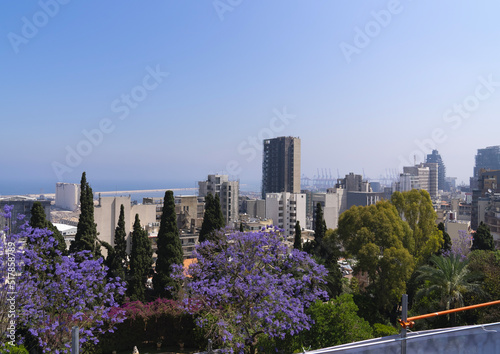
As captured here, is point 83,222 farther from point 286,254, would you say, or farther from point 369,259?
point 369,259

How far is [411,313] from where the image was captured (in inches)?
497

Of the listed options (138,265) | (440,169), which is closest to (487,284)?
(138,265)

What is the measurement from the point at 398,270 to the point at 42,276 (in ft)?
34.1

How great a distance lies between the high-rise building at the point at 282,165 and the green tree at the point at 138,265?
7467cm

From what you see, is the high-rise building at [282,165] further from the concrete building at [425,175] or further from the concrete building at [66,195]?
the concrete building at [425,175]

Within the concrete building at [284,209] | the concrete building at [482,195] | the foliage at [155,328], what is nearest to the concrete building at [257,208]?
the concrete building at [284,209]

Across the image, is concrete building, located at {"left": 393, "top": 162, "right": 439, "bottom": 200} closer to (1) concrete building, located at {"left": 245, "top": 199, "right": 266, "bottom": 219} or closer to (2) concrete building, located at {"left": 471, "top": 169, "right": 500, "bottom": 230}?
(2) concrete building, located at {"left": 471, "top": 169, "right": 500, "bottom": 230}

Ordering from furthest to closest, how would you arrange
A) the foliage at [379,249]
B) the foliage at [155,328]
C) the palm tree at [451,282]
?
the foliage at [379,249]
the foliage at [155,328]
the palm tree at [451,282]

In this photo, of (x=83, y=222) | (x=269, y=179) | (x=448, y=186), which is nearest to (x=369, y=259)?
(x=83, y=222)

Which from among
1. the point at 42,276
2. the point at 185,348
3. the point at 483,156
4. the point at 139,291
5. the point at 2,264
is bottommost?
the point at 185,348

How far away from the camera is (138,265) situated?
50.3 feet

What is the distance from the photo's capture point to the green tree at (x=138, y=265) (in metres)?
15.0

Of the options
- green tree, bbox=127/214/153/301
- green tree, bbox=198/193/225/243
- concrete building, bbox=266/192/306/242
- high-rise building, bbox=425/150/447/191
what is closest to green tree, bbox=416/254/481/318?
green tree, bbox=198/193/225/243

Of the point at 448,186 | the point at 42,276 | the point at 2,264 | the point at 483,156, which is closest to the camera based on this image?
the point at 2,264
